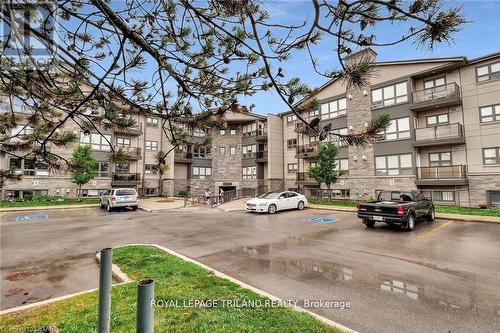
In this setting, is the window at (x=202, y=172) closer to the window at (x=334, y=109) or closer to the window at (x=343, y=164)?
the window at (x=334, y=109)

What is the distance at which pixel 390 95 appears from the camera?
23453 mm

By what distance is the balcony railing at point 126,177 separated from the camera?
1232 inches

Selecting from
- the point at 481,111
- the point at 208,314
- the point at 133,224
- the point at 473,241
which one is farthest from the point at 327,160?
the point at 208,314

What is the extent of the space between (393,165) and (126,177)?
28.6m

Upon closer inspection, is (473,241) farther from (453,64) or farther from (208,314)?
(453,64)

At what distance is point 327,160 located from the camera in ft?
77.7

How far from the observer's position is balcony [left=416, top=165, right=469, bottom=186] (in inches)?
765

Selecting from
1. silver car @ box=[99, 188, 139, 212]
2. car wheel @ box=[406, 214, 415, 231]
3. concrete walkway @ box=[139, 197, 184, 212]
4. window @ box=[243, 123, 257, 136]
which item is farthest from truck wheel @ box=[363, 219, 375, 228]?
window @ box=[243, 123, 257, 136]

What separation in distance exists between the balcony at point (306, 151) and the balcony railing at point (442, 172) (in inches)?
396

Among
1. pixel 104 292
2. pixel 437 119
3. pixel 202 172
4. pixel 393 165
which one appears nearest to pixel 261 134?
pixel 202 172

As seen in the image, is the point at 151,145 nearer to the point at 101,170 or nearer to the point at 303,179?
the point at 101,170

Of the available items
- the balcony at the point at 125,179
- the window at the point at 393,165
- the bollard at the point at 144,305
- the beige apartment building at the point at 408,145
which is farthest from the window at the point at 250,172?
the bollard at the point at 144,305

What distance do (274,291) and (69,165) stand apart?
4164mm

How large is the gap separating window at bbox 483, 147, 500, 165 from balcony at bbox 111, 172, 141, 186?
3318 centimetres
